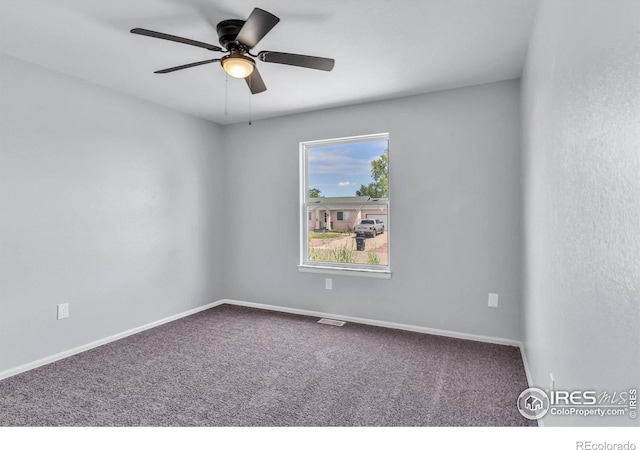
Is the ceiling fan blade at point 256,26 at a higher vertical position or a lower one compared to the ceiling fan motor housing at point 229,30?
lower

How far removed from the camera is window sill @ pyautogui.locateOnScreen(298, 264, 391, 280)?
3.69 m

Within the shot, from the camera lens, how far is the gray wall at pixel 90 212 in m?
2.63

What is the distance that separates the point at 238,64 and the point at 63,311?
2.53 meters

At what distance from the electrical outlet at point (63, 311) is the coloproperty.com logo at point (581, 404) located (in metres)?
3.50

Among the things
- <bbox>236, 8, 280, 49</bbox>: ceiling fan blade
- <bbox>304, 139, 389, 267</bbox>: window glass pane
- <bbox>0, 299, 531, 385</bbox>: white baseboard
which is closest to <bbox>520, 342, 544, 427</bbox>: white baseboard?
<bbox>0, 299, 531, 385</bbox>: white baseboard

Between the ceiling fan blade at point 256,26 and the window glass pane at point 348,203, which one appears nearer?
the ceiling fan blade at point 256,26

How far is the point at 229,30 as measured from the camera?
211 cm

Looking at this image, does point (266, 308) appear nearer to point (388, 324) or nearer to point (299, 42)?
point (388, 324)

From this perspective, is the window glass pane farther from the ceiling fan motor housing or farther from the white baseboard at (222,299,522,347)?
the ceiling fan motor housing

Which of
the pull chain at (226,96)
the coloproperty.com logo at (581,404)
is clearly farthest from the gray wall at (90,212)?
the coloproperty.com logo at (581,404)

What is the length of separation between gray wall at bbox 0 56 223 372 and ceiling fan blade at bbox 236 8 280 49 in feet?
6.42

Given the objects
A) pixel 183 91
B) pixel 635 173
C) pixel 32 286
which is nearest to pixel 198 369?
pixel 32 286

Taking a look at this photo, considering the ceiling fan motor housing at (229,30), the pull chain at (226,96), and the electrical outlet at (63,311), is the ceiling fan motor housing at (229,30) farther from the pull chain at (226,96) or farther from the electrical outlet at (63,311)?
the electrical outlet at (63,311)
